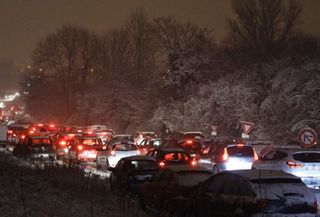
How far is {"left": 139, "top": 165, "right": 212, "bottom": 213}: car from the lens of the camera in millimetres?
15336

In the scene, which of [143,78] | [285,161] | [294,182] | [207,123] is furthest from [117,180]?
[143,78]

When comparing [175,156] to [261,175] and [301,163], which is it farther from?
[261,175]

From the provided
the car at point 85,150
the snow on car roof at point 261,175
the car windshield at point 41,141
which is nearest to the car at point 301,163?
the snow on car roof at point 261,175

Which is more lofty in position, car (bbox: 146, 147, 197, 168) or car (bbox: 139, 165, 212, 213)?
car (bbox: 146, 147, 197, 168)

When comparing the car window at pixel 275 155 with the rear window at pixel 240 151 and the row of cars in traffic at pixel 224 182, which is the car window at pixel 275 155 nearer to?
the row of cars in traffic at pixel 224 182

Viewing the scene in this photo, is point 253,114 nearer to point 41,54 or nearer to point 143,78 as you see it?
point 143,78

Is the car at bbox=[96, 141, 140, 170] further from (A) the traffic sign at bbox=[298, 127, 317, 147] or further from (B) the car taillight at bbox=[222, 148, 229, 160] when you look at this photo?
(A) the traffic sign at bbox=[298, 127, 317, 147]

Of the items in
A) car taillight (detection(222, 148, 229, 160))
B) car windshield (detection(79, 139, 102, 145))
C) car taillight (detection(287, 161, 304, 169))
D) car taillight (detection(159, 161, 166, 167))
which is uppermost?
car windshield (detection(79, 139, 102, 145))

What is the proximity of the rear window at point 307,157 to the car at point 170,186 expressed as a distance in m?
5.54

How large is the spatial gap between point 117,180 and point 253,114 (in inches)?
1088

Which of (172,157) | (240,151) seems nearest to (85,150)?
(240,151)

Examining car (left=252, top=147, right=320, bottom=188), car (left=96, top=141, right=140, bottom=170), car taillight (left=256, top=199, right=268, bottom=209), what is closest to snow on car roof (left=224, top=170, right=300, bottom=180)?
car taillight (left=256, top=199, right=268, bottom=209)

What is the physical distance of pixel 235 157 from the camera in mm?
25625

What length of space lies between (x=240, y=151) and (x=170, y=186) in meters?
10.4
